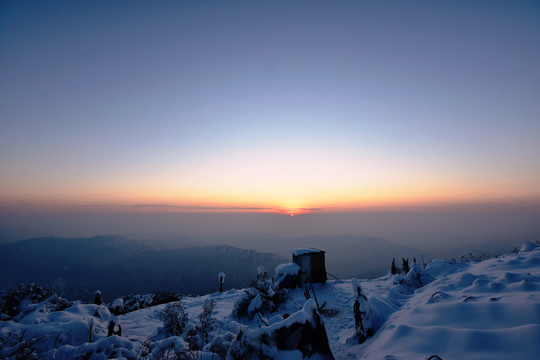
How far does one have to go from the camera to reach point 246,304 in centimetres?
1249

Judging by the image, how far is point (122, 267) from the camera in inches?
5231

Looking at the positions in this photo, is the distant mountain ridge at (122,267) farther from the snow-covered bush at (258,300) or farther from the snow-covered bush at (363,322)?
the snow-covered bush at (363,322)

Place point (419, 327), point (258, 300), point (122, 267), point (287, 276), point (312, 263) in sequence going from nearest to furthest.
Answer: point (419, 327) → point (258, 300) → point (287, 276) → point (312, 263) → point (122, 267)

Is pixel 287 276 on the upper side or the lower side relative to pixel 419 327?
lower

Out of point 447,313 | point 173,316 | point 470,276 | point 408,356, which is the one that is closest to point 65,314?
point 173,316

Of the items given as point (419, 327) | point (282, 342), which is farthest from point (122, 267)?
point (419, 327)

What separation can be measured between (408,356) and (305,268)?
14324mm

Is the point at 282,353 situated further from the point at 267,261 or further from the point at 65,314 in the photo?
the point at 267,261

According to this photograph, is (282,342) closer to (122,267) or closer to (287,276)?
(287,276)

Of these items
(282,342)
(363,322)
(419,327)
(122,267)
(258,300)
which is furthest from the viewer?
(122,267)

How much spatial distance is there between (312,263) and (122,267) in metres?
157

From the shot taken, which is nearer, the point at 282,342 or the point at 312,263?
the point at 282,342

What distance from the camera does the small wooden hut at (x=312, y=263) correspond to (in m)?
17.7

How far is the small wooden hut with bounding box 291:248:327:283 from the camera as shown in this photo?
17.7 m
